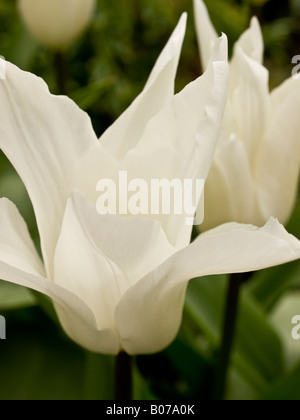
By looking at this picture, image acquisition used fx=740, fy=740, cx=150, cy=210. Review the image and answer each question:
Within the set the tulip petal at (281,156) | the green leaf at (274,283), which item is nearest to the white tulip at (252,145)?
the tulip petal at (281,156)

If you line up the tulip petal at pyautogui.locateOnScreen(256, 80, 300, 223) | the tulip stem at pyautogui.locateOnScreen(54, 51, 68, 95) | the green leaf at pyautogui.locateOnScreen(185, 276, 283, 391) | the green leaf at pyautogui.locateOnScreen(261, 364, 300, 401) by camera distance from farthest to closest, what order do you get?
1. the tulip stem at pyautogui.locateOnScreen(54, 51, 68, 95)
2. the green leaf at pyautogui.locateOnScreen(185, 276, 283, 391)
3. the green leaf at pyautogui.locateOnScreen(261, 364, 300, 401)
4. the tulip petal at pyautogui.locateOnScreen(256, 80, 300, 223)

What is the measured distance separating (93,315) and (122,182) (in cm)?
8

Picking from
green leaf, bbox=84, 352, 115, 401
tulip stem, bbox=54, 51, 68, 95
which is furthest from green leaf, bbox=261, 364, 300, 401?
tulip stem, bbox=54, 51, 68, 95

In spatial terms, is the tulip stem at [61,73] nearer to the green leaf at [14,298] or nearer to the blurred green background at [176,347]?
the blurred green background at [176,347]

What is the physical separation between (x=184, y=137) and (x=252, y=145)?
0.14 metres

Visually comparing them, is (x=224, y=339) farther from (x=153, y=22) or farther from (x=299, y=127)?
(x=153, y=22)

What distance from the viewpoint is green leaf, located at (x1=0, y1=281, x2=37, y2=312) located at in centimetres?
63

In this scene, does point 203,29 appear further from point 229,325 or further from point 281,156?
point 229,325

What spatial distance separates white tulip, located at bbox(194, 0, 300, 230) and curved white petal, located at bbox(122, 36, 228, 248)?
10 cm

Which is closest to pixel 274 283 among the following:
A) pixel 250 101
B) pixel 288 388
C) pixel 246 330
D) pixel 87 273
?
pixel 246 330

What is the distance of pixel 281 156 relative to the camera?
0.49 metres

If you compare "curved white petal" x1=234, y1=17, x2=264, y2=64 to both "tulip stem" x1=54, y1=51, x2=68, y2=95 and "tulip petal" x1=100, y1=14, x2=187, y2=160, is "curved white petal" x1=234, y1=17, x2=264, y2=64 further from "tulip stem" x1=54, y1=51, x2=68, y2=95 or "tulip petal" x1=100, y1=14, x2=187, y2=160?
"tulip stem" x1=54, y1=51, x2=68, y2=95

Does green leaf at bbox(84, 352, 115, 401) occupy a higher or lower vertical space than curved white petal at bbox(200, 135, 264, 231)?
lower

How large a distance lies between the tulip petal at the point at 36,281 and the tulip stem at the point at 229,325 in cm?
16
